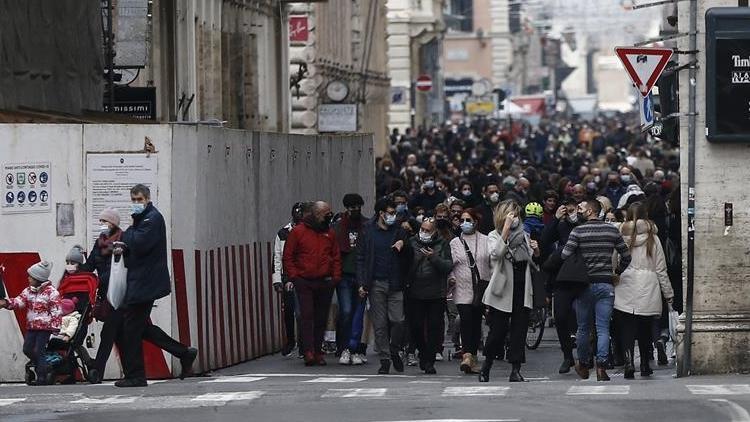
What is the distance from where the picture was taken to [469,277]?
20641 millimetres

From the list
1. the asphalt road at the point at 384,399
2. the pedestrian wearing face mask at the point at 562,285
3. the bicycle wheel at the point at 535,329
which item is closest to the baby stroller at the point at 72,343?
the asphalt road at the point at 384,399

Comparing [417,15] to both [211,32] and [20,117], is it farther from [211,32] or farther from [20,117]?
[20,117]

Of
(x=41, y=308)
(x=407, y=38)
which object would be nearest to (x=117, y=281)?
(x=41, y=308)

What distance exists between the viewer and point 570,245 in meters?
19.2

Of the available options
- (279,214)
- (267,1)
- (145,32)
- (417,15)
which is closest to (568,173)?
(267,1)

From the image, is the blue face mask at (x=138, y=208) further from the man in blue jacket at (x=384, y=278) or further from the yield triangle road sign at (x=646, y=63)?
the yield triangle road sign at (x=646, y=63)

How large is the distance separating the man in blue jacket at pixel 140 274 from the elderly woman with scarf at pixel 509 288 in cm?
282

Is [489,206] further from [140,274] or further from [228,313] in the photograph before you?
[140,274]

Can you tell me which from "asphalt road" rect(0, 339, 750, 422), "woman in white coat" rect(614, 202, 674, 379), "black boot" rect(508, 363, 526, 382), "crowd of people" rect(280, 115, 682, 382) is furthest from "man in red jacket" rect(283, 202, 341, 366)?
"woman in white coat" rect(614, 202, 674, 379)

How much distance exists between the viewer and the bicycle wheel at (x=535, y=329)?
23.5 meters

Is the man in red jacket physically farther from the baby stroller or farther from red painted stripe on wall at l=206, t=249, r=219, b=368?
the baby stroller

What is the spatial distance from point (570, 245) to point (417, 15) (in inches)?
2504

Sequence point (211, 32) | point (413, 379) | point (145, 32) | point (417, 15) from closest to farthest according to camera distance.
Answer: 1. point (413, 379)
2. point (145, 32)
3. point (211, 32)
4. point (417, 15)

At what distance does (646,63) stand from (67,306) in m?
5.23
